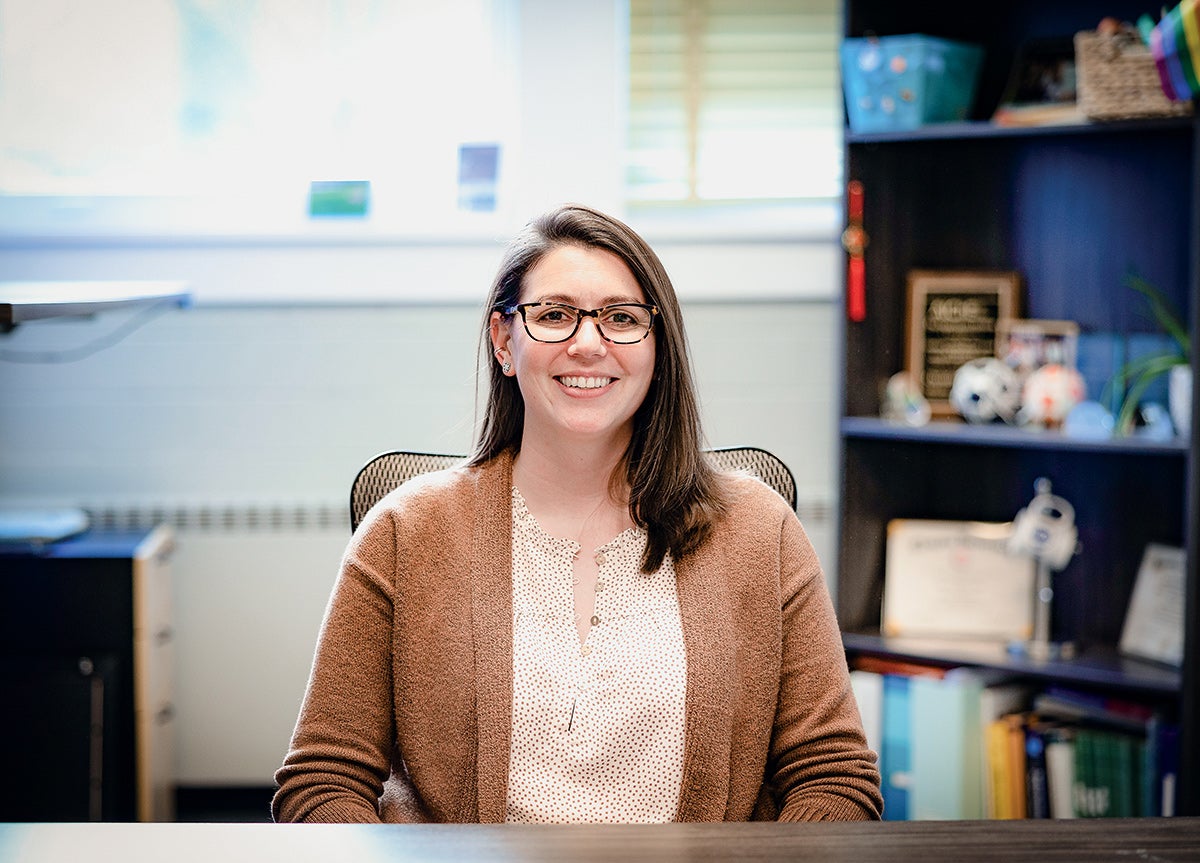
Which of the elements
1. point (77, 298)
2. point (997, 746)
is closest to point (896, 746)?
point (997, 746)

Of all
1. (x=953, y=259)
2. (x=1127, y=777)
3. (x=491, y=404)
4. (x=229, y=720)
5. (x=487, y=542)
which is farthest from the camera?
(x=229, y=720)

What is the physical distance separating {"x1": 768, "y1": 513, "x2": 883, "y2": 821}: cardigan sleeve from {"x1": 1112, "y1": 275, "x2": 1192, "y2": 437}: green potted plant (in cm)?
127

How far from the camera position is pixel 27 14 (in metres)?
3.14

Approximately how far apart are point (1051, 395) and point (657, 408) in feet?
4.44

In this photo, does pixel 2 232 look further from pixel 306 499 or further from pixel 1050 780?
pixel 1050 780

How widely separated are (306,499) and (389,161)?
827mm

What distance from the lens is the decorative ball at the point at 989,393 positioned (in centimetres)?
277

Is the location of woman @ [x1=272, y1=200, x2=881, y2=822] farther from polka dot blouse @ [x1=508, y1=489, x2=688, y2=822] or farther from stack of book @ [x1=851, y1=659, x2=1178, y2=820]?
stack of book @ [x1=851, y1=659, x2=1178, y2=820]

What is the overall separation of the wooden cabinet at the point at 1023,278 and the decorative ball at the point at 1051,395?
0.08 meters

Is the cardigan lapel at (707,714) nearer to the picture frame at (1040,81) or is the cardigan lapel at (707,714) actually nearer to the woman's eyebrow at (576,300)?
the woman's eyebrow at (576,300)

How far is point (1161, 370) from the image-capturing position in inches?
105

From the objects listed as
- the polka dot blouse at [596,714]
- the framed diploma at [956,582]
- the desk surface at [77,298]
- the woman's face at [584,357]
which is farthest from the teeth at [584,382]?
the framed diploma at [956,582]

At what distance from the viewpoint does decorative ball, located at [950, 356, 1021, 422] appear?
2.77m

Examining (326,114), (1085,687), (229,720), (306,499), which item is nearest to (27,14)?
(326,114)
